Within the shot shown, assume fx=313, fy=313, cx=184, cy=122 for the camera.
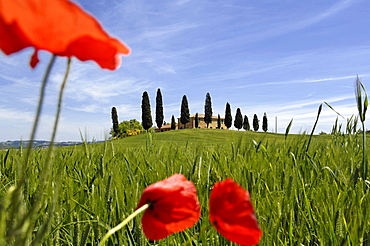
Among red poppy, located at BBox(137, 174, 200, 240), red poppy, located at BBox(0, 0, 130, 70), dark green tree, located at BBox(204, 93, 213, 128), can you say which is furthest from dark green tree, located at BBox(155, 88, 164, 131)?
red poppy, located at BBox(0, 0, 130, 70)

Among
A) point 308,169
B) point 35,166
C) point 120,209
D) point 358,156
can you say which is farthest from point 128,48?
point 358,156

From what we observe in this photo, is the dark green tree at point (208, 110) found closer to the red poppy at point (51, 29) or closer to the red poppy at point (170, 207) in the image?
the red poppy at point (170, 207)

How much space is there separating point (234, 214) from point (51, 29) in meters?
0.27

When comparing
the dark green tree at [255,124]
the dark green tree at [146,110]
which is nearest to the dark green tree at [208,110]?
the dark green tree at [146,110]

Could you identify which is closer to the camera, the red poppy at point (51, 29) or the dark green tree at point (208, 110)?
the red poppy at point (51, 29)

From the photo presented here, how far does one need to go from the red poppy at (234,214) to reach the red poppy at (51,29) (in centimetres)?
20

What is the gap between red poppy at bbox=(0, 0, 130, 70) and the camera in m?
0.24

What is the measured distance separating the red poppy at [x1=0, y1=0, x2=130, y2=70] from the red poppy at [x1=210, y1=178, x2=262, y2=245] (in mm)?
202

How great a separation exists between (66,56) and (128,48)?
5 cm

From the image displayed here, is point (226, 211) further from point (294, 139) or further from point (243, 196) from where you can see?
point (294, 139)

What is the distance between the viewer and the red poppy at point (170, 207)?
1.31 ft

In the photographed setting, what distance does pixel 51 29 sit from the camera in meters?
0.25

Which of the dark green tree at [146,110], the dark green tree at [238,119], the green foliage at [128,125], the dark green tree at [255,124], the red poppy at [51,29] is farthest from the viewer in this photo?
the dark green tree at [255,124]

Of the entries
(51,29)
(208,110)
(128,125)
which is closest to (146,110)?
(208,110)
